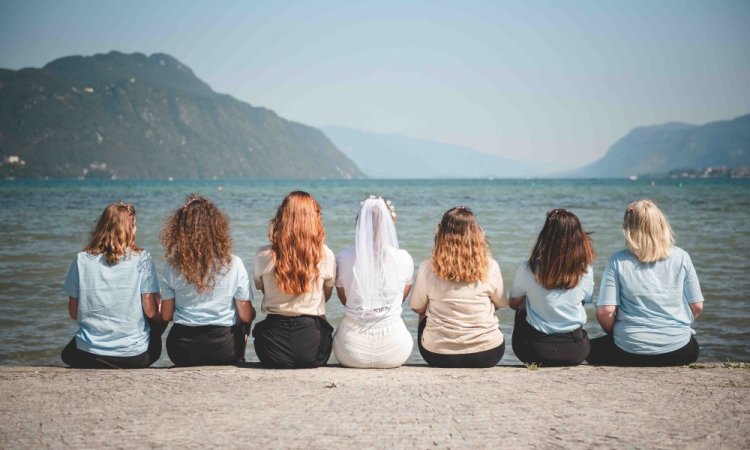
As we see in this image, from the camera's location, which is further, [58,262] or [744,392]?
[58,262]

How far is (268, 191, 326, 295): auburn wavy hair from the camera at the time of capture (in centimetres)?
500

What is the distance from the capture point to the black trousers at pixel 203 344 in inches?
212

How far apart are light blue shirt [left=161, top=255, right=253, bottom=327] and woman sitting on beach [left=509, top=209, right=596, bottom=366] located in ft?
7.72

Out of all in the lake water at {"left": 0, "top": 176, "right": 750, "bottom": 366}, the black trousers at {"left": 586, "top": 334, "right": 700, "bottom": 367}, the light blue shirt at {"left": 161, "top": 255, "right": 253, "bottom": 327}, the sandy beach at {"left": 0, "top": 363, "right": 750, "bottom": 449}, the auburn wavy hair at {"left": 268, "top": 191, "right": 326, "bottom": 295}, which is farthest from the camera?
the lake water at {"left": 0, "top": 176, "right": 750, "bottom": 366}

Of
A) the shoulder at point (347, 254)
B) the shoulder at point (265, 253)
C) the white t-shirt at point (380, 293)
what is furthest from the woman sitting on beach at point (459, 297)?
the shoulder at point (265, 253)

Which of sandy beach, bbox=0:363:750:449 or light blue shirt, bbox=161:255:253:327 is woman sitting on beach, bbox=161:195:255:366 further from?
sandy beach, bbox=0:363:750:449

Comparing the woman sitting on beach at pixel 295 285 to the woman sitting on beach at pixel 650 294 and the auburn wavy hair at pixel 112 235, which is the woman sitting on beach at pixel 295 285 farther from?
the woman sitting on beach at pixel 650 294

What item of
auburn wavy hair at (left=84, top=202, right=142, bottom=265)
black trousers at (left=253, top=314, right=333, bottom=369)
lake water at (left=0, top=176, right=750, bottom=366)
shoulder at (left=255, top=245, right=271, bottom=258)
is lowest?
lake water at (left=0, top=176, right=750, bottom=366)

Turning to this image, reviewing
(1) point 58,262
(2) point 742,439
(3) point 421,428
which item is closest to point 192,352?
(3) point 421,428

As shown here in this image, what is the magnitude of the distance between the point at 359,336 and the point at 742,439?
286cm

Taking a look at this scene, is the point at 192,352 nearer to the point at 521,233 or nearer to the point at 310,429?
the point at 310,429

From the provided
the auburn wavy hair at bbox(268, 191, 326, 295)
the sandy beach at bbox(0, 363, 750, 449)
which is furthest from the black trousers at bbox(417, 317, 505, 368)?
the auburn wavy hair at bbox(268, 191, 326, 295)

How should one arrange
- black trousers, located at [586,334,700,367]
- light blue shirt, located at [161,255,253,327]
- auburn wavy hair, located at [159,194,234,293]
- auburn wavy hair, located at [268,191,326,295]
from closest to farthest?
1. auburn wavy hair, located at [268,191,326,295]
2. auburn wavy hair, located at [159,194,234,293]
3. light blue shirt, located at [161,255,253,327]
4. black trousers, located at [586,334,700,367]

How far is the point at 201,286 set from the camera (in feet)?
16.9
